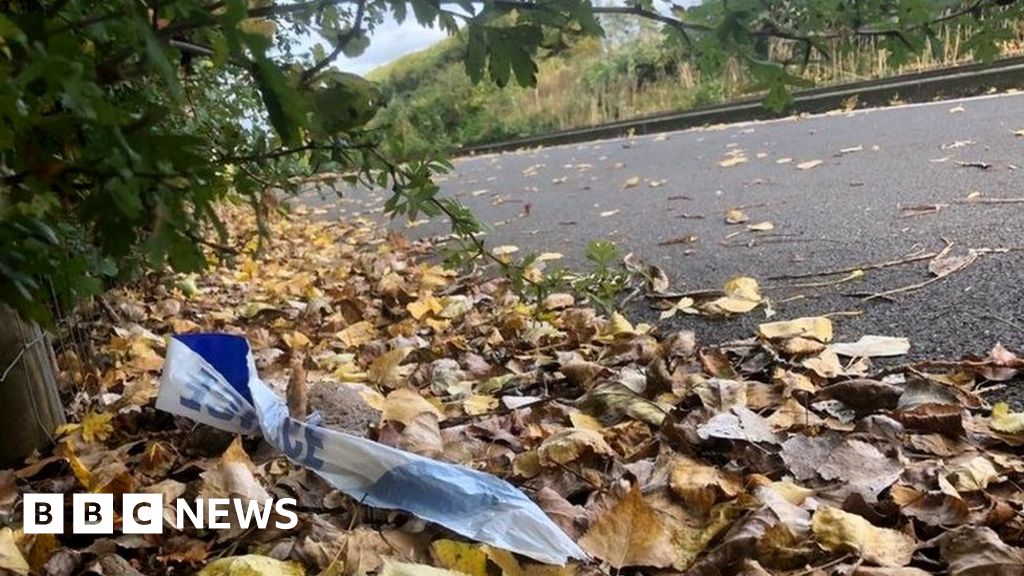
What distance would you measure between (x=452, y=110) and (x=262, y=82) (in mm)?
12991

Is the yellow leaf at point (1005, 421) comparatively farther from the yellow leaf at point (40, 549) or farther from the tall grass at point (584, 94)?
the tall grass at point (584, 94)

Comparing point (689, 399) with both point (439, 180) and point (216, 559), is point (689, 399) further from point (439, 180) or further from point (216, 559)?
point (439, 180)

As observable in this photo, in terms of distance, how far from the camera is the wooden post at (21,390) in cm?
130

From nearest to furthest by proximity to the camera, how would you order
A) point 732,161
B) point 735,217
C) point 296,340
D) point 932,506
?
1. point 932,506
2. point 296,340
3. point 735,217
4. point 732,161

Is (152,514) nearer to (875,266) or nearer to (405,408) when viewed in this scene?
(405,408)

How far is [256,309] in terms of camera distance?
7.95ft

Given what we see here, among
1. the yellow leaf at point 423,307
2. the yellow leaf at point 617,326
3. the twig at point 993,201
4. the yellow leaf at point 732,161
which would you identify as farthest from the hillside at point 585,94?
the yellow leaf at point 617,326

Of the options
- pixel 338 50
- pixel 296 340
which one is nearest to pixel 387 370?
pixel 296 340

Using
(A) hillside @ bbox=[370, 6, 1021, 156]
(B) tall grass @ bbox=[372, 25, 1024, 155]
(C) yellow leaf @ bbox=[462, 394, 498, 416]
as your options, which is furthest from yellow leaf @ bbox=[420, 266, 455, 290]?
(B) tall grass @ bbox=[372, 25, 1024, 155]

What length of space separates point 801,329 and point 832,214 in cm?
126

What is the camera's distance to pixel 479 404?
1481mm

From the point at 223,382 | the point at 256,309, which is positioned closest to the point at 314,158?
the point at 223,382

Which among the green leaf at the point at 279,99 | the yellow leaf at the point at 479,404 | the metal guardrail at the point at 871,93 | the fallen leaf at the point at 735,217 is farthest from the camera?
the metal guardrail at the point at 871,93

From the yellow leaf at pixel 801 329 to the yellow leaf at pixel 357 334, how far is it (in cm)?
89
